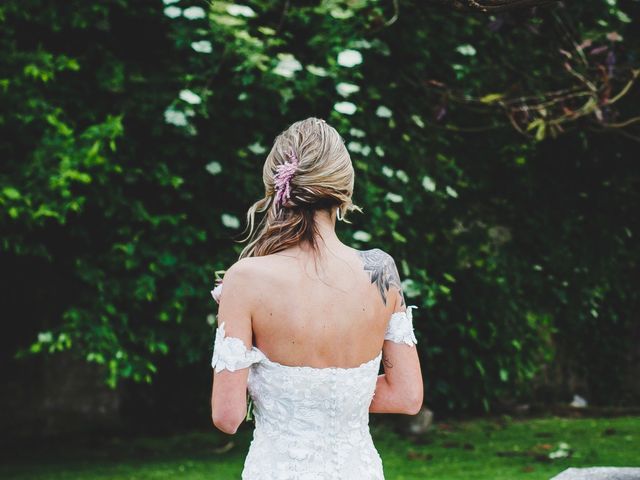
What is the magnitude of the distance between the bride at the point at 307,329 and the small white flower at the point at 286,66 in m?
3.53

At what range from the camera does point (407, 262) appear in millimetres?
6852

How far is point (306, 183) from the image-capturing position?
2.36m

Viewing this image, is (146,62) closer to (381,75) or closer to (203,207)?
(203,207)

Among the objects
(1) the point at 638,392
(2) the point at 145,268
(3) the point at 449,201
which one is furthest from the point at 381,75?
(1) the point at 638,392

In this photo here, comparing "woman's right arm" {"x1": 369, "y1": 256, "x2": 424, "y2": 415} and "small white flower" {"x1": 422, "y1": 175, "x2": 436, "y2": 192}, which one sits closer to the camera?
"woman's right arm" {"x1": 369, "y1": 256, "x2": 424, "y2": 415}

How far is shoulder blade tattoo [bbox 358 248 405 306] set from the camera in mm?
2506

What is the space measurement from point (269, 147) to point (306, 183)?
4399 millimetres

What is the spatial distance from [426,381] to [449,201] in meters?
1.60

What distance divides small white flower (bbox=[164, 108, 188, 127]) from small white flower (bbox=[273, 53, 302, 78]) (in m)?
0.68

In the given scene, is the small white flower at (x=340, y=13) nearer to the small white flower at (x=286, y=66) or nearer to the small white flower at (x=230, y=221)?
the small white flower at (x=286, y=66)

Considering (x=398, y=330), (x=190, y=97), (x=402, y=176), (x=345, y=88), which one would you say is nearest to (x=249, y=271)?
(x=398, y=330)

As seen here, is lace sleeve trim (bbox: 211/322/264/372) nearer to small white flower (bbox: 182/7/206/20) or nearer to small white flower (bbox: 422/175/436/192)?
small white flower (bbox: 182/7/206/20)

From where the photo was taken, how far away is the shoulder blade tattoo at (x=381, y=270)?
2506mm

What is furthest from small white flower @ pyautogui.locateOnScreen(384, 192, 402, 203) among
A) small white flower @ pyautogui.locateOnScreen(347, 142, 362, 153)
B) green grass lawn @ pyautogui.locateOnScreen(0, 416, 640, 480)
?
green grass lawn @ pyautogui.locateOnScreen(0, 416, 640, 480)
